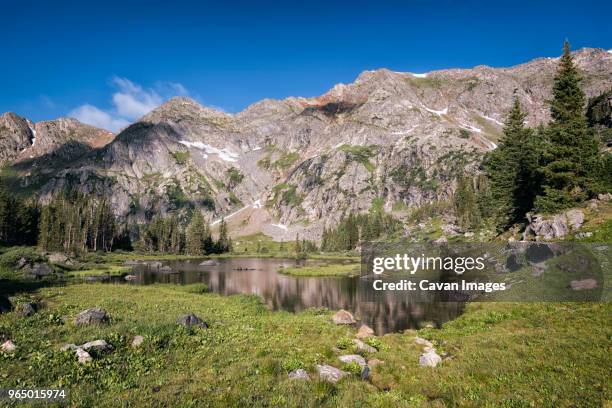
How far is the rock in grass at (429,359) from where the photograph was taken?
19.6 m

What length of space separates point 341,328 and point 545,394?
20.9 m

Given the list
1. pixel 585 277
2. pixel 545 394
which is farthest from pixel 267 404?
pixel 585 277

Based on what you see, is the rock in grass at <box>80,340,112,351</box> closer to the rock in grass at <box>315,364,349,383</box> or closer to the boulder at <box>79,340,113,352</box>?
the boulder at <box>79,340,113,352</box>

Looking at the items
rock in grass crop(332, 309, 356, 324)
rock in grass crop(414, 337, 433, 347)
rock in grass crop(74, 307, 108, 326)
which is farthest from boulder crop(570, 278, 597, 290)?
rock in grass crop(74, 307, 108, 326)

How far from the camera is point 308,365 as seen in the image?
18.5m

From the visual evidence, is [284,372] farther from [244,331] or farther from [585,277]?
[585,277]

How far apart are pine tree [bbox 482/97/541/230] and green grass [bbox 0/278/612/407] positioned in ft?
113

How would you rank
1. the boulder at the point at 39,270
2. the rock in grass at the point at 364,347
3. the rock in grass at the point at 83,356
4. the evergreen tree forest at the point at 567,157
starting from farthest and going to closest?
1. the boulder at the point at 39,270
2. the evergreen tree forest at the point at 567,157
3. the rock in grass at the point at 364,347
4. the rock in grass at the point at 83,356

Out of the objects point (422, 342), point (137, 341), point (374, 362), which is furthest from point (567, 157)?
point (137, 341)

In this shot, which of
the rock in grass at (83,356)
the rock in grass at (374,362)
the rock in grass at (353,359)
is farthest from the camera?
the rock in grass at (374,362)

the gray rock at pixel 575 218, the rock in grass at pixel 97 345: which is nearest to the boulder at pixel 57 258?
the rock in grass at pixel 97 345

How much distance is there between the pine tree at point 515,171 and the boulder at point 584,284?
92.6 feet

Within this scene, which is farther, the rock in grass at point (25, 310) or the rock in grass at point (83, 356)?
the rock in grass at point (25, 310)

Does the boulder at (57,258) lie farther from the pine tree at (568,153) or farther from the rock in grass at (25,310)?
the pine tree at (568,153)
